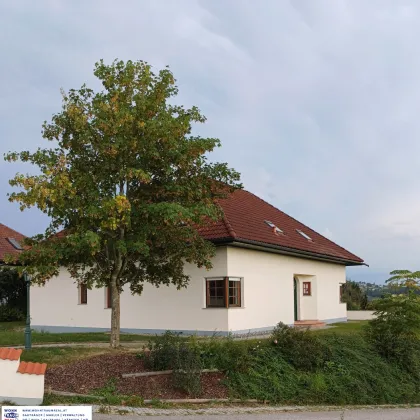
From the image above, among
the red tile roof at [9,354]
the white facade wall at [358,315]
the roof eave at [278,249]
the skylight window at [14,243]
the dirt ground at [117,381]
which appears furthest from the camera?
the skylight window at [14,243]

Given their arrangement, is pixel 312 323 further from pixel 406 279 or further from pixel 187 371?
pixel 187 371

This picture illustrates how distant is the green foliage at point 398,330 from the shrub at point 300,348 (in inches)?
86.5

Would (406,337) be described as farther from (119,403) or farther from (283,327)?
(119,403)

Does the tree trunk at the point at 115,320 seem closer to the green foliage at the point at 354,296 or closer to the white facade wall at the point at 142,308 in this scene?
the white facade wall at the point at 142,308

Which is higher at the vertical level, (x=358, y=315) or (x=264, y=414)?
(x=264, y=414)

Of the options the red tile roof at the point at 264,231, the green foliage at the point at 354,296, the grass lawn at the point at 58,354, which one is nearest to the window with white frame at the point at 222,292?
the red tile roof at the point at 264,231

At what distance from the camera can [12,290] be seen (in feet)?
99.4

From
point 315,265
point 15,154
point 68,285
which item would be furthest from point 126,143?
point 315,265

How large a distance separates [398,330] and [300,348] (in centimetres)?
383

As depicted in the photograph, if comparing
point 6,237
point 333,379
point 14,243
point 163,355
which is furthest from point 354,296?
point 163,355

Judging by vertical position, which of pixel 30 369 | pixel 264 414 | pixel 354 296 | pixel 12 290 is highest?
pixel 12 290

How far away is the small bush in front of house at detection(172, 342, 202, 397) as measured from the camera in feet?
35.0

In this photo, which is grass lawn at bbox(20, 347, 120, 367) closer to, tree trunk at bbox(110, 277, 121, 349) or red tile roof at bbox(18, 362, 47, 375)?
tree trunk at bbox(110, 277, 121, 349)

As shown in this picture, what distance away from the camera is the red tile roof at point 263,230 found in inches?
775
